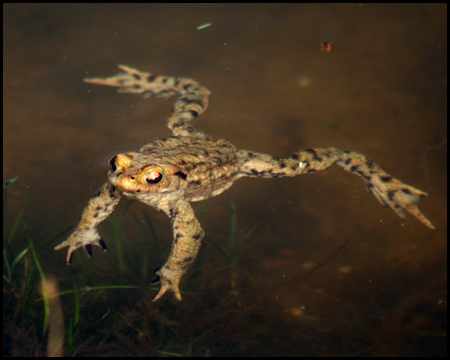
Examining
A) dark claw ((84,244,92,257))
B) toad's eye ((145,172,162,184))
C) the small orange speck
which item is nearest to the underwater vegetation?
dark claw ((84,244,92,257))

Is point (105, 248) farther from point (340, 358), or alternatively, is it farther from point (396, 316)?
point (396, 316)

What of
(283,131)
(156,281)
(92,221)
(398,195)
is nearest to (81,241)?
(92,221)

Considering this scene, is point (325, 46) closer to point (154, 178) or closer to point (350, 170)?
point (350, 170)

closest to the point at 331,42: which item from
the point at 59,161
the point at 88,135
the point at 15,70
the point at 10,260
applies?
the point at 88,135

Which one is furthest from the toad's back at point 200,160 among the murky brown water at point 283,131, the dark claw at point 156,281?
the dark claw at point 156,281

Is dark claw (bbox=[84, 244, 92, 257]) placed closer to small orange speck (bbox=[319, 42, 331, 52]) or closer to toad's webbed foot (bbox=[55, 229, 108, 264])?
toad's webbed foot (bbox=[55, 229, 108, 264])

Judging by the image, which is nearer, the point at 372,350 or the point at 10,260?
the point at 372,350

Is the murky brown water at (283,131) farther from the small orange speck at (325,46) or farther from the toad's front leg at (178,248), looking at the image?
the toad's front leg at (178,248)
